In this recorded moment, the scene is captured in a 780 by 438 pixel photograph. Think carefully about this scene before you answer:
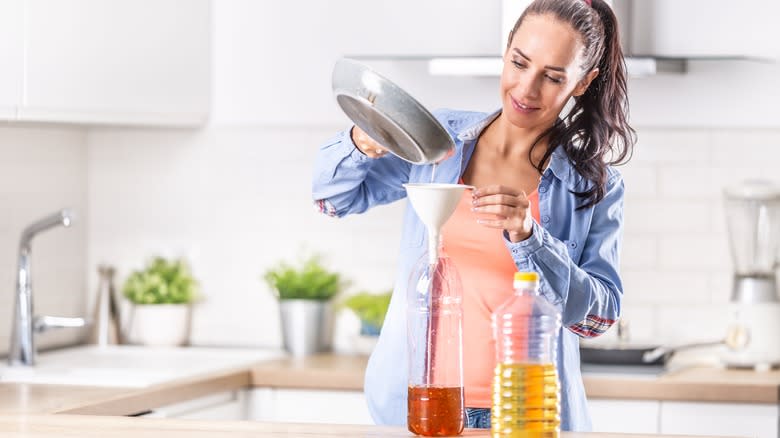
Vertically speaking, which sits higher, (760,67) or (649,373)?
(760,67)

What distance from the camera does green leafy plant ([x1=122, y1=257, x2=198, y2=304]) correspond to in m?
4.01

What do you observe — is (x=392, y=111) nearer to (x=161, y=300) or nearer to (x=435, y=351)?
(x=435, y=351)

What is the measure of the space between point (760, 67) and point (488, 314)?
1.63 m

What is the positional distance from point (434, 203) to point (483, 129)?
58 cm

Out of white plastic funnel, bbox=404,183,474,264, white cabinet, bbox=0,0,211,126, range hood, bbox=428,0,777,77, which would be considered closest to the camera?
white plastic funnel, bbox=404,183,474,264

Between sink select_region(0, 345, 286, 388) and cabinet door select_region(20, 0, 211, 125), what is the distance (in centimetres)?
66

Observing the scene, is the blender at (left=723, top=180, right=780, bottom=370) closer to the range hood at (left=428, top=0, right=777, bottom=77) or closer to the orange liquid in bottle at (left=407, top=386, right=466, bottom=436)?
the range hood at (left=428, top=0, right=777, bottom=77)

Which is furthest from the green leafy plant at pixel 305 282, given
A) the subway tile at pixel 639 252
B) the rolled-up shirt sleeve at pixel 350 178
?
the rolled-up shirt sleeve at pixel 350 178

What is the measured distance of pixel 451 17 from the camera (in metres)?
3.72

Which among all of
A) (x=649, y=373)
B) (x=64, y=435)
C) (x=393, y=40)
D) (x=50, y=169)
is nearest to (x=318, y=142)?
(x=393, y=40)

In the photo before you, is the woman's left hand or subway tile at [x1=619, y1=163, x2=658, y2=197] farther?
subway tile at [x1=619, y1=163, x2=658, y2=197]

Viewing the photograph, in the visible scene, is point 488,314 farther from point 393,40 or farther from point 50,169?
point 50,169

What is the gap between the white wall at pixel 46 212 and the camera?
372cm

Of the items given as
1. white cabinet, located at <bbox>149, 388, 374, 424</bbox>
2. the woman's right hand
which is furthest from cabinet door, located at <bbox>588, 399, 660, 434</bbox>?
the woman's right hand
